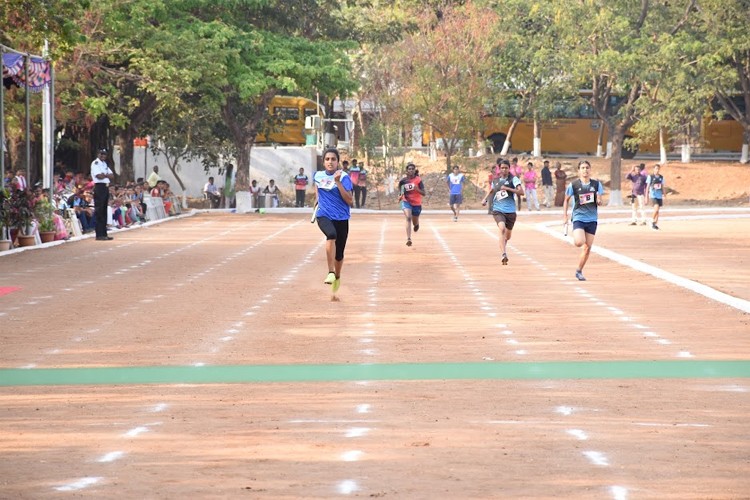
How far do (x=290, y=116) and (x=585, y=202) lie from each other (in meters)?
45.1

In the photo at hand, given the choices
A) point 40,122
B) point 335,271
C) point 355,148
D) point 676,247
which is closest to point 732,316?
point 335,271

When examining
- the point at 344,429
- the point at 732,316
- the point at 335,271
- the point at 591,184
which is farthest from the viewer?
the point at 591,184

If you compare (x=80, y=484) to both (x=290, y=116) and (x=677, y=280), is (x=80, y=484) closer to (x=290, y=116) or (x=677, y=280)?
(x=677, y=280)

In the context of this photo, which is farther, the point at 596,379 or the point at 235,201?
the point at 235,201

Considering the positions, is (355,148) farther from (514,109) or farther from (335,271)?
(335,271)

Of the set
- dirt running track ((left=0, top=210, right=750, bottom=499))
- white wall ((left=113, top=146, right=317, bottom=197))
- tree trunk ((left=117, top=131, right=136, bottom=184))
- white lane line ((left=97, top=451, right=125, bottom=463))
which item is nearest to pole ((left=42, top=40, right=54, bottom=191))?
dirt running track ((left=0, top=210, right=750, bottom=499))

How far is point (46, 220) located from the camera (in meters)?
29.4

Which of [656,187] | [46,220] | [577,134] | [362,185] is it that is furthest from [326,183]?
[577,134]

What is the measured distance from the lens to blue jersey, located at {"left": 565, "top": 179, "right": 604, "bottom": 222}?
65.9ft

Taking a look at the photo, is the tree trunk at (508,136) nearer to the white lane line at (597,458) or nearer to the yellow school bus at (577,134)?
the yellow school bus at (577,134)

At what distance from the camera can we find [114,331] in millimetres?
13969

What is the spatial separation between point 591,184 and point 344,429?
12352 millimetres

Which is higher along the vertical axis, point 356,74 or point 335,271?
point 356,74

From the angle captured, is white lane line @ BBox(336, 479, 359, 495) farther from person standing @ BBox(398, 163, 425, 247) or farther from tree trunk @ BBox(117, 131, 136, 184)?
tree trunk @ BBox(117, 131, 136, 184)
